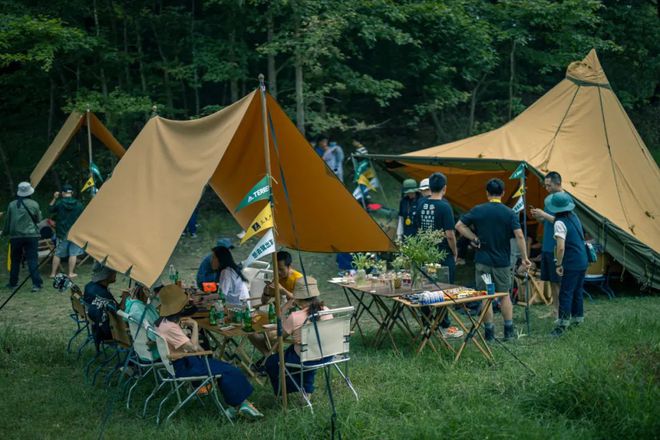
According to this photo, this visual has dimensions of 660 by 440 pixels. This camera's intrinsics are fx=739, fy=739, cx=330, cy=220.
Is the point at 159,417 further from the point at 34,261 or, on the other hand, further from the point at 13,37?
the point at 13,37

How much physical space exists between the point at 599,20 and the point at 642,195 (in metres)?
8.03

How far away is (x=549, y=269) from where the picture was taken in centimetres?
837

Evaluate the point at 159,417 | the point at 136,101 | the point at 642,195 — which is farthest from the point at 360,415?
the point at 136,101

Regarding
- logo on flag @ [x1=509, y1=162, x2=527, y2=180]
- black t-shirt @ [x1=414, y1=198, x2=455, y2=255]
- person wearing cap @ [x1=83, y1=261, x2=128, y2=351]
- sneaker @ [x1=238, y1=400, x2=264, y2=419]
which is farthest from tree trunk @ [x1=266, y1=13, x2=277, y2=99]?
sneaker @ [x1=238, y1=400, x2=264, y2=419]

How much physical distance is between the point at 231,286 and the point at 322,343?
1799mm

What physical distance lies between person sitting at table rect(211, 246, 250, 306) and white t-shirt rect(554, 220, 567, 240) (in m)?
3.33

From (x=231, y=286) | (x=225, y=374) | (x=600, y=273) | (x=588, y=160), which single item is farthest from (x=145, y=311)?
(x=588, y=160)

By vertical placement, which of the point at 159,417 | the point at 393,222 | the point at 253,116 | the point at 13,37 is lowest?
the point at 159,417

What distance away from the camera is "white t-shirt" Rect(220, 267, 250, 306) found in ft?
24.0

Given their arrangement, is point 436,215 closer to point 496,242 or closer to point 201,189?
point 496,242

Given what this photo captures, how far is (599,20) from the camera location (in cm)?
1708

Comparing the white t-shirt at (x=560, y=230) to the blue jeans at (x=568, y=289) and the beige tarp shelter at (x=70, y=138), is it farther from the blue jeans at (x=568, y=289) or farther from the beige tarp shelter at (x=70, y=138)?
the beige tarp shelter at (x=70, y=138)

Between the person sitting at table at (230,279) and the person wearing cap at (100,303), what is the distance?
0.95 m

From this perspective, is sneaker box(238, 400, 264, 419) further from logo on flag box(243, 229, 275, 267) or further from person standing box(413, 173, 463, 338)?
person standing box(413, 173, 463, 338)
